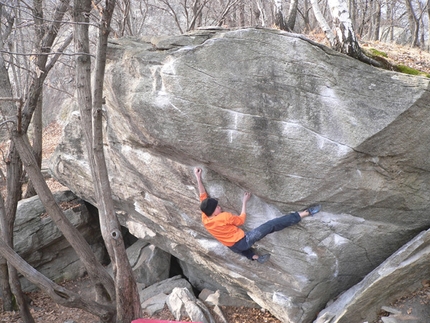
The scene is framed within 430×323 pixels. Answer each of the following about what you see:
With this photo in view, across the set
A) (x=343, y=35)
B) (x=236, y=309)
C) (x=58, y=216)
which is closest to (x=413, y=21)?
(x=343, y=35)

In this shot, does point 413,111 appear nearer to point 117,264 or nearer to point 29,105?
point 117,264

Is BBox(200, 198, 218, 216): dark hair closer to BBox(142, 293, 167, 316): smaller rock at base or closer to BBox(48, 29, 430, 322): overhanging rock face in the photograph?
BBox(48, 29, 430, 322): overhanging rock face

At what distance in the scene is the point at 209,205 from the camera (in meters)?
6.77

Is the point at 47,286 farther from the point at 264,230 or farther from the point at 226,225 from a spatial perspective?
the point at 264,230

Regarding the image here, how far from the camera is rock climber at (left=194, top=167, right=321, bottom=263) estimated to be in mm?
6590

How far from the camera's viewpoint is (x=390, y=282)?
625 cm

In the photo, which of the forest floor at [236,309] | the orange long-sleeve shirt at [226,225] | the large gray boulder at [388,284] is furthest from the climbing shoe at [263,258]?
the forest floor at [236,309]

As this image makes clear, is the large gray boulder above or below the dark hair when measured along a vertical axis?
below

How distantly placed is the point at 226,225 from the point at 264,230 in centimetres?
66

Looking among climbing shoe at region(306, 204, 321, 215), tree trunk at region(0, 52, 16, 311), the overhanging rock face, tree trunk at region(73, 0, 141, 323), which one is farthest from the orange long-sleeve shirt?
tree trunk at region(0, 52, 16, 311)

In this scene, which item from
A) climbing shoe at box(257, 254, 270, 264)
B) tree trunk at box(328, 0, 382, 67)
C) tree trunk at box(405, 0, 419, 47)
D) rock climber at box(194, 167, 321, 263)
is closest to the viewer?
rock climber at box(194, 167, 321, 263)

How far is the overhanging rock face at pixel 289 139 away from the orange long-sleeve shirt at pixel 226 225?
9.3 inches

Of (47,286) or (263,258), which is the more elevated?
(263,258)

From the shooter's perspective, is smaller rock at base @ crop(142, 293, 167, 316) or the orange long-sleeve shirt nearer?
the orange long-sleeve shirt
